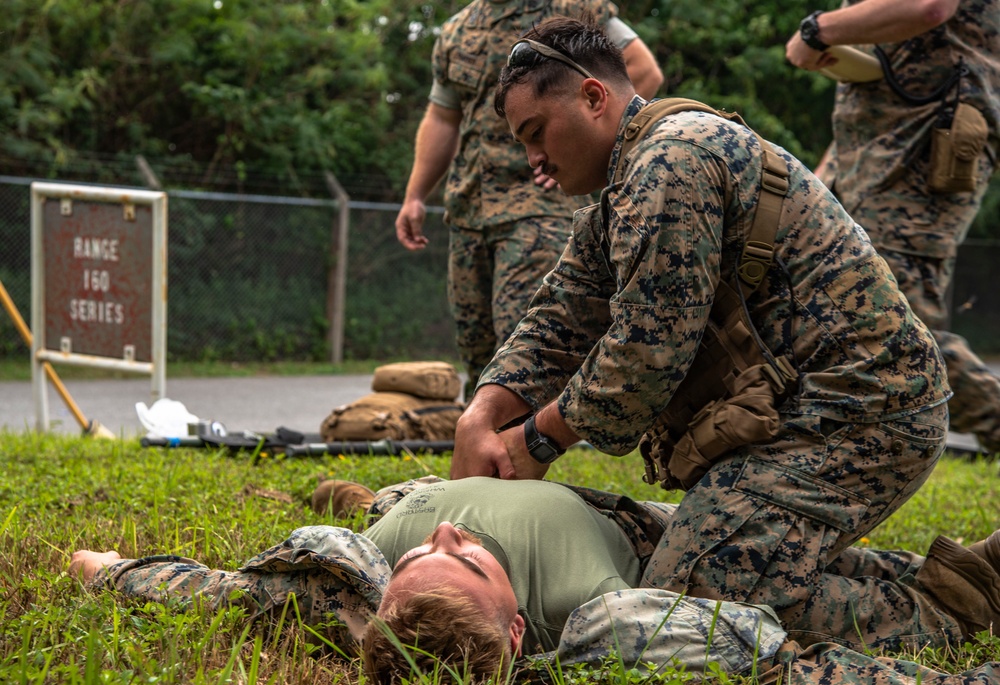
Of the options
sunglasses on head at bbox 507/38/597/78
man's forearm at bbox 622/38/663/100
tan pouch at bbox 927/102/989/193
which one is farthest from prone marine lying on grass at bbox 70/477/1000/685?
man's forearm at bbox 622/38/663/100

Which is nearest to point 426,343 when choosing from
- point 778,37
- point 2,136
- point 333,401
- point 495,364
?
point 333,401

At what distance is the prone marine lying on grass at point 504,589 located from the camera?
213cm

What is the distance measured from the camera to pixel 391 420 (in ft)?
17.7

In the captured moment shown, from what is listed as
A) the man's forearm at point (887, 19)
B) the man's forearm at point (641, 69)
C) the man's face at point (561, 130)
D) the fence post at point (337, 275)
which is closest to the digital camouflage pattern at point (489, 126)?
the man's forearm at point (641, 69)

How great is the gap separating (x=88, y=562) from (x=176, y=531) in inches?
14.9

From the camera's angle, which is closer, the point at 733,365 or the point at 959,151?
the point at 733,365

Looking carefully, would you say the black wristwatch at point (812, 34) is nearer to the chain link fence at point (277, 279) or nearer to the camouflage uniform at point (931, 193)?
the camouflage uniform at point (931, 193)

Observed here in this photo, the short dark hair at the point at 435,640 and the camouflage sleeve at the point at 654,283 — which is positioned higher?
the camouflage sleeve at the point at 654,283

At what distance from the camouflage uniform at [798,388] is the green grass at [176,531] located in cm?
37

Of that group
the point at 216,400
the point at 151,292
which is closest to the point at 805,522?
the point at 151,292

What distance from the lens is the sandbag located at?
211 inches

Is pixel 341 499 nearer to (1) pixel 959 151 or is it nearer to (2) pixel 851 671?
(2) pixel 851 671

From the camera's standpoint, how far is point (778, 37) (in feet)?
52.6

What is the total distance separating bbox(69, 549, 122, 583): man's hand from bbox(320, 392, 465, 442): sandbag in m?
2.49
